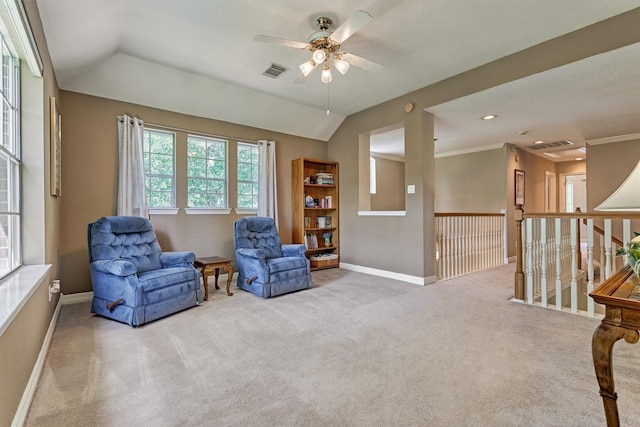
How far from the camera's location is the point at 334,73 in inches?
148

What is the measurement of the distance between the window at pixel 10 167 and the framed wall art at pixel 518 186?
7548mm

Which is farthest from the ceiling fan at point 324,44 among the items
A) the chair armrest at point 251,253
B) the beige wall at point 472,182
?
the beige wall at point 472,182

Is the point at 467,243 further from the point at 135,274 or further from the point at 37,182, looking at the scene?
the point at 37,182

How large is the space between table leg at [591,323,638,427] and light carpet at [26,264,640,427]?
0.27m

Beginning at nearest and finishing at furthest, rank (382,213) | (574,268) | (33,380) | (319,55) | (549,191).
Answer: (33,380)
(319,55)
(574,268)
(382,213)
(549,191)

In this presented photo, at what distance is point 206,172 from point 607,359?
451 cm

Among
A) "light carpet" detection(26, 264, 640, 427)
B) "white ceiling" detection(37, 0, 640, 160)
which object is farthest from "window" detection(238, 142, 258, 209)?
"light carpet" detection(26, 264, 640, 427)

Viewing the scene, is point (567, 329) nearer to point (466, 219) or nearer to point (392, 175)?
point (466, 219)

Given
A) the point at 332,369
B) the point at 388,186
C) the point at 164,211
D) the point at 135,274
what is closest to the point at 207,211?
the point at 164,211

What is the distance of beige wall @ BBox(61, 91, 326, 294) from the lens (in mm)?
3467

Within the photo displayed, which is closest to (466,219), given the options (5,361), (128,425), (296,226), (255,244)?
(296,226)

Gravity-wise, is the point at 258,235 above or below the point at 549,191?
below

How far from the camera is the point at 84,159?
3555 millimetres

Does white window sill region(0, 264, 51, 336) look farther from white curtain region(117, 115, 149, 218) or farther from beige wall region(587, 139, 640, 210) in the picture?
beige wall region(587, 139, 640, 210)
